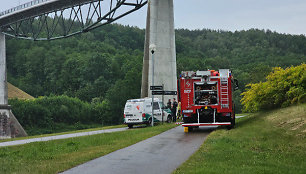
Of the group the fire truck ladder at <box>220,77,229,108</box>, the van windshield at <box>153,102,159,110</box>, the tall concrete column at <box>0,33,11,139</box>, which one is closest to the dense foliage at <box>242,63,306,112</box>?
the fire truck ladder at <box>220,77,229,108</box>

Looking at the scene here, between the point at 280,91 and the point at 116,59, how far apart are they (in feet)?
298

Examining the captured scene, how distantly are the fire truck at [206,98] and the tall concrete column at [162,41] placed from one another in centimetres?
1947

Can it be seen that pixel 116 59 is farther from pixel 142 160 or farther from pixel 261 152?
pixel 142 160

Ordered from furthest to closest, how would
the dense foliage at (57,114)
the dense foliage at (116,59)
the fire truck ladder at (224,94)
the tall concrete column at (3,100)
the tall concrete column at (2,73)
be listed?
the dense foliage at (116,59), the dense foliage at (57,114), the tall concrete column at (2,73), the tall concrete column at (3,100), the fire truck ladder at (224,94)

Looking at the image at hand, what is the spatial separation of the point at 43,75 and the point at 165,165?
125 m

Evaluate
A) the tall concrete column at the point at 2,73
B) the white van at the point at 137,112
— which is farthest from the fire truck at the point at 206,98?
the tall concrete column at the point at 2,73

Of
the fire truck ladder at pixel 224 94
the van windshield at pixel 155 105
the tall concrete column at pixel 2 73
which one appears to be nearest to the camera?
the fire truck ladder at pixel 224 94

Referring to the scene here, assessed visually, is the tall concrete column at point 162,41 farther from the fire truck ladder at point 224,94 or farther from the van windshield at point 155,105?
the fire truck ladder at point 224,94

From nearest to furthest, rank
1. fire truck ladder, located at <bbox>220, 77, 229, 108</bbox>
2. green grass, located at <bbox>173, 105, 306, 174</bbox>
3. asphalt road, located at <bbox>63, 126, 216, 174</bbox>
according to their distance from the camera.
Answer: green grass, located at <bbox>173, 105, 306, 174</bbox> → asphalt road, located at <bbox>63, 126, 216, 174</bbox> → fire truck ladder, located at <bbox>220, 77, 229, 108</bbox>

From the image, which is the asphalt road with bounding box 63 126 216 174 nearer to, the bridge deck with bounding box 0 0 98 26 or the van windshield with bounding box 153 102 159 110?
the van windshield with bounding box 153 102 159 110

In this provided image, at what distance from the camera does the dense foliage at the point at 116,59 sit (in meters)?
93.2

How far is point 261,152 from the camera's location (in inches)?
483

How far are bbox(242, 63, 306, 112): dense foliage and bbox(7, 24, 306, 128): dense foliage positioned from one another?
58213 millimetres

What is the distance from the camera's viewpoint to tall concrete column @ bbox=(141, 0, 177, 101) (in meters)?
41.2
